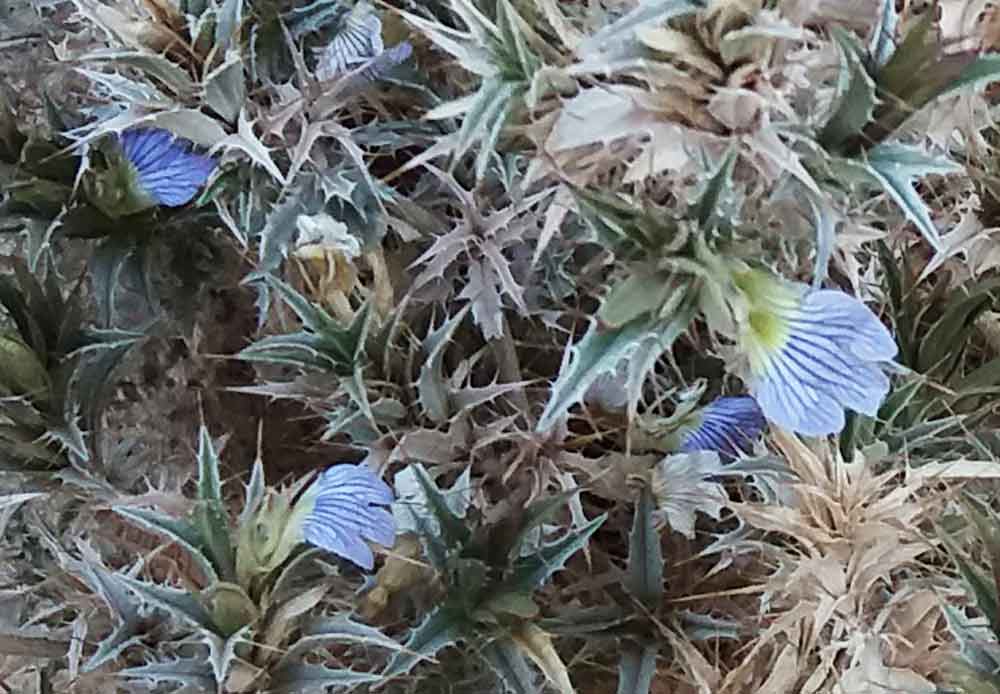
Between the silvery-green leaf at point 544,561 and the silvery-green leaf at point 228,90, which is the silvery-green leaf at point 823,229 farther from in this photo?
the silvery-green leaf at point 228,90

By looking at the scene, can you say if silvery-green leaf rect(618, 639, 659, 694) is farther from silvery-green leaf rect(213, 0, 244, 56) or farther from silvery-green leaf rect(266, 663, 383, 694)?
silvery-green leaf rect(213, 0, 244, 56)

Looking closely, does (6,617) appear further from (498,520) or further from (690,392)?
(690,392)

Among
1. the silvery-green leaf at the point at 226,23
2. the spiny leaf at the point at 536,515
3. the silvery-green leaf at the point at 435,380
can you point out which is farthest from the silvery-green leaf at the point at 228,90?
the spiny leaf at the point at 536,515

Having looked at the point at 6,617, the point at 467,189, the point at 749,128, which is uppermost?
the point at 749,128

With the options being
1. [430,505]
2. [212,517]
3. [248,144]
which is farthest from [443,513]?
[248,144]

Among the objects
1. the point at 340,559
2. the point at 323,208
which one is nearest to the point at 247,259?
the point at 323,208

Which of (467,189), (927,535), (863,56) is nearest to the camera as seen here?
(863,56)

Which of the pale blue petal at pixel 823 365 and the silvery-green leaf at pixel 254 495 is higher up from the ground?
the pale blue petal at pixel 823 365
